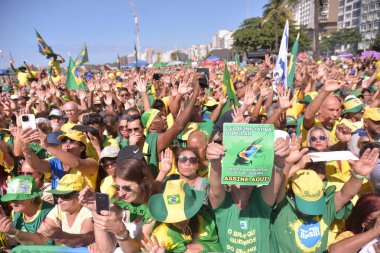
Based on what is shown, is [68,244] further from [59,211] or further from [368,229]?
[368,229]

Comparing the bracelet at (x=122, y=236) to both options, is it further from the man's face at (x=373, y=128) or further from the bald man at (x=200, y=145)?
the man's face at (x=373, y=128)

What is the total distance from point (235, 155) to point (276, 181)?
17.3 inches

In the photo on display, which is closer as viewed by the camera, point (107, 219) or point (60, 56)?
point (107, 219)

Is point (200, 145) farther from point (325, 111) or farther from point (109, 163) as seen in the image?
point (325, 111)

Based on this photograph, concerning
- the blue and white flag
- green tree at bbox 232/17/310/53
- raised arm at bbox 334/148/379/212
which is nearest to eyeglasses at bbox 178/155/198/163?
raised arm at bbox 334/148/379/212

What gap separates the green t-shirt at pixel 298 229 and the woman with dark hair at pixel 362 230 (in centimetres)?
10

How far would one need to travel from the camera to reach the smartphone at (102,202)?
1.65m

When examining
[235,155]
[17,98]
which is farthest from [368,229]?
[17,98]

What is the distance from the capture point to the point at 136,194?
2.26 m

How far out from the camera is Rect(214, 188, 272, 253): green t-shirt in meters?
2.12

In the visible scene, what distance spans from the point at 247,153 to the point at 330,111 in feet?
7.94

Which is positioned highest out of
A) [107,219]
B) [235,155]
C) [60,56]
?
[60,56]

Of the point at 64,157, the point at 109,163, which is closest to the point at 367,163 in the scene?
the point at 109,163

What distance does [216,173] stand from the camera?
1.93 metres
